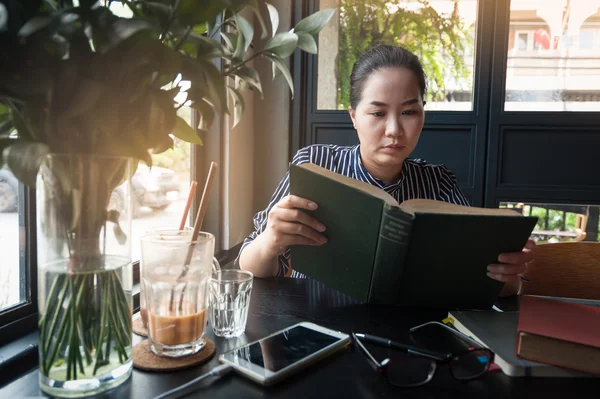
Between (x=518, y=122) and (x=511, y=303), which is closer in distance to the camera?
(x=511, y=303)

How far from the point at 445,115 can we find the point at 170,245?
194 centimetres

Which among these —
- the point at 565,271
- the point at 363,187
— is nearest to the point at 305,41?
the point at 363,187

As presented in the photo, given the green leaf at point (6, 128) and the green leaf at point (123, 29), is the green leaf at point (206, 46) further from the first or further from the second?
the green leaf at point (6, 128)

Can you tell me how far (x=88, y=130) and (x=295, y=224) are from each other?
17.8 inches

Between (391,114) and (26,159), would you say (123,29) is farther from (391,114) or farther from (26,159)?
(391,114)

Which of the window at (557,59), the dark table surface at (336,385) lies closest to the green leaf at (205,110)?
the dark table surface at (336,385)

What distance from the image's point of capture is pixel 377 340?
699 millimetres

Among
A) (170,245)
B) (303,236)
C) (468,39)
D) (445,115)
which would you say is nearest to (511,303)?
(303,236)

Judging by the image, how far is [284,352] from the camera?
2.15 ft

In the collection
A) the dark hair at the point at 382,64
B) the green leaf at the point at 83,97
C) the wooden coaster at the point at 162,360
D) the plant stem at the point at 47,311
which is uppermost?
the dark hair at the point at 382,64

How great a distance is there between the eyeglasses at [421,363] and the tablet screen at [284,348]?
0.07 metres

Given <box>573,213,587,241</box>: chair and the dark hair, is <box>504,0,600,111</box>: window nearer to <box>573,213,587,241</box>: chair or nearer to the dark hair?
<box>573,213,587,241</box>: chair

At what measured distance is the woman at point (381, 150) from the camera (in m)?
1.11

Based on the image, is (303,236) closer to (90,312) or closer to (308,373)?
(308,373)
